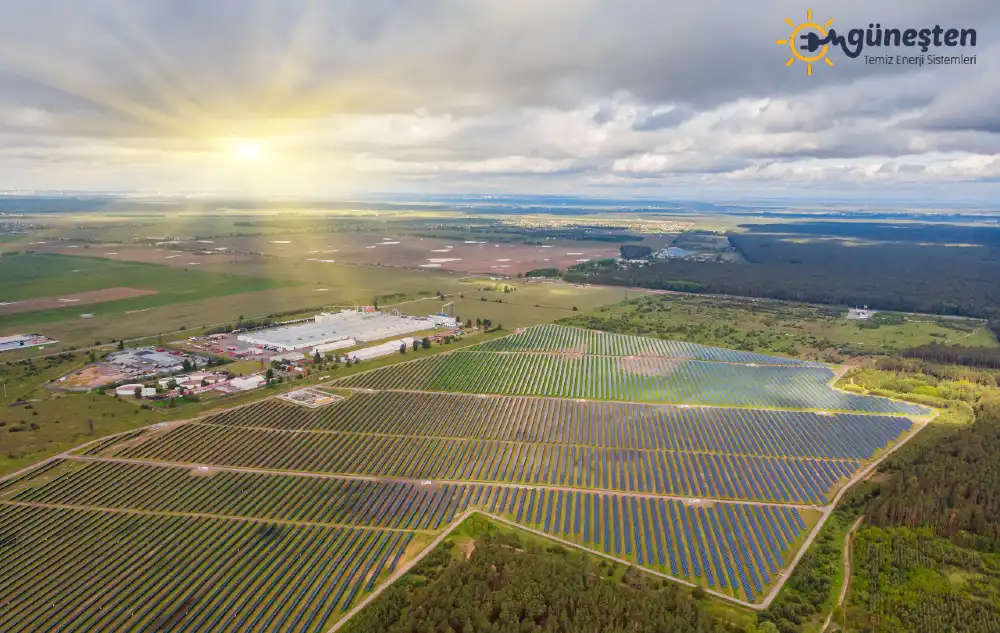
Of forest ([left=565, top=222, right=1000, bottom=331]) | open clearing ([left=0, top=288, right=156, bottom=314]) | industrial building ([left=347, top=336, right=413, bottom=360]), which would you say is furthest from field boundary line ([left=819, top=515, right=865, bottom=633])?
open clearing ([left=0, top=288, right=156, bottom=314])

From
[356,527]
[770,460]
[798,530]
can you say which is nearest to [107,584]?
[356,527]

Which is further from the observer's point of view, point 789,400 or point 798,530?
point 789,400

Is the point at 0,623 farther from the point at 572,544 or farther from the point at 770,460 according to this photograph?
the point at 770,460

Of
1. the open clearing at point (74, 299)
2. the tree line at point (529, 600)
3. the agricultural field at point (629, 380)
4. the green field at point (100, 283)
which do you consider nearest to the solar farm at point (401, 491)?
the agricultural field at point (629, 380)

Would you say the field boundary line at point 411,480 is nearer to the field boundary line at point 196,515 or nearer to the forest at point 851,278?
the field boundary line at point 196,515

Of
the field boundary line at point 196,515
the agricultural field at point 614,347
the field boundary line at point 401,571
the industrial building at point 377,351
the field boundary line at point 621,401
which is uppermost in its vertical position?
the industrial building at point 377,351

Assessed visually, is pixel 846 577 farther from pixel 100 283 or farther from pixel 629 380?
pixel 100 283
